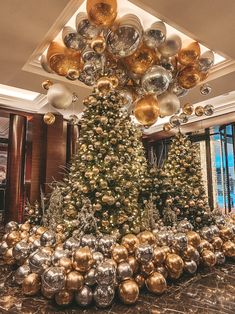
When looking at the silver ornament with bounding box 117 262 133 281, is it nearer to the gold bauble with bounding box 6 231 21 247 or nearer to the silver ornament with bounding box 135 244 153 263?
the silver ornament with bounding box 135 244 153 263

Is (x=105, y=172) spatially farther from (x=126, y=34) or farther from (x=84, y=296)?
(x=126, y=34)

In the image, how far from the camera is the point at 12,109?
5.48 meters

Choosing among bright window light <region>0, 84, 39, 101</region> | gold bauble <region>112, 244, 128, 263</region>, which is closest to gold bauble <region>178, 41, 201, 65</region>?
gold bauble <region>112, 244, 128, 263</region>

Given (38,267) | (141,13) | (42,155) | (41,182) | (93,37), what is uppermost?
(141,13)

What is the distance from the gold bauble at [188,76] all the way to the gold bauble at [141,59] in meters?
0.47

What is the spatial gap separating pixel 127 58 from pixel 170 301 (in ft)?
7.66

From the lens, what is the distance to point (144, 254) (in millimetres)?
2090

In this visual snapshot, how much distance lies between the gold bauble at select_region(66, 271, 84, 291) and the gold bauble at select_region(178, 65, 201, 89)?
92.3 inches

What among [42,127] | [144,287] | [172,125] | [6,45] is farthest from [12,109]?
[144,287]

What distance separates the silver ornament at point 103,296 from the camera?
1895mm

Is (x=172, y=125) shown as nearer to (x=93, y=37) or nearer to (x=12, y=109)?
(x=93, y=37)

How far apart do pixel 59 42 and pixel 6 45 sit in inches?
23.0

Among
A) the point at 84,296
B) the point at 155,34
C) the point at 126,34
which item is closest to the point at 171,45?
the point at 155,34

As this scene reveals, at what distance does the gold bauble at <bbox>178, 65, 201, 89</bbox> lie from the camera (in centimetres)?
275
